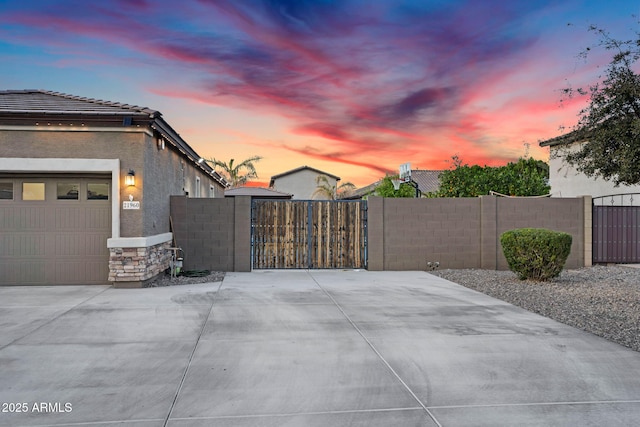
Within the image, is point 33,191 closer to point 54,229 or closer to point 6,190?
point 6,190

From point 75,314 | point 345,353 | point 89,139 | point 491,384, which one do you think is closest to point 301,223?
point 89,139

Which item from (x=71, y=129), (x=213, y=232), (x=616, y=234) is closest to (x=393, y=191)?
(x=616, y=234)

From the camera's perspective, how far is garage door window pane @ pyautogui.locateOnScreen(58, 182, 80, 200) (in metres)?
11.2

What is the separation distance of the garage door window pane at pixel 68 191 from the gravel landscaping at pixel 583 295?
31.7 feet

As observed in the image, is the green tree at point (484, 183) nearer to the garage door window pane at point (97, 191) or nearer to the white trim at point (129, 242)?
the white trim at point (129, 242)

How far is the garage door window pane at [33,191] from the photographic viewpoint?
36.4 feet

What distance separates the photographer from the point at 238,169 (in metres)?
42.8

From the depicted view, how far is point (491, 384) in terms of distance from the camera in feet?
15.2

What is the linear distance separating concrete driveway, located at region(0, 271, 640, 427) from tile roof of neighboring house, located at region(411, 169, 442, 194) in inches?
1699

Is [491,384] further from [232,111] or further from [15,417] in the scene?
[232,111]

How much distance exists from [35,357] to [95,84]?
1285cm

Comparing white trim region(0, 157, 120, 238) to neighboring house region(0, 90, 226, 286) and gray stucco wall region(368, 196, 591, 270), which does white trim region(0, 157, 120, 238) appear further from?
gray stucco wall region(368, 196, 591, 270)

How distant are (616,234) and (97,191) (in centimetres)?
1572

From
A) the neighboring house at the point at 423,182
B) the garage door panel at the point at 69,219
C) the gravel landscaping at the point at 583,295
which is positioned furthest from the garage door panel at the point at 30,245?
the neighboring house at the point at 423,182
